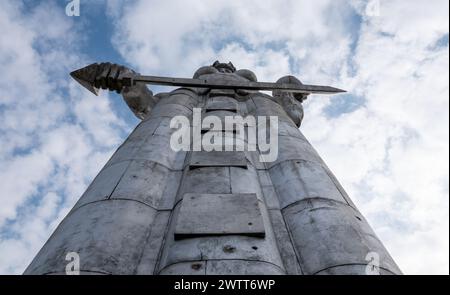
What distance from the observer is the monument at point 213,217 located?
329 centimetres

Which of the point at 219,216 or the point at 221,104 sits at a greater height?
the point at 221,104

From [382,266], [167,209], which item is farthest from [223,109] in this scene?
[382,266]

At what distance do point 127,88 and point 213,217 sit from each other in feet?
19.2

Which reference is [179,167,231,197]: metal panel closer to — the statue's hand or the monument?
the monument

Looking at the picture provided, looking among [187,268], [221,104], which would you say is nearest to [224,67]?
[221,104]

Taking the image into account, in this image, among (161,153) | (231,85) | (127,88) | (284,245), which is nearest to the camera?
(284,245)

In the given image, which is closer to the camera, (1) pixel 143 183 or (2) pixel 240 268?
(2) pixel 240 268

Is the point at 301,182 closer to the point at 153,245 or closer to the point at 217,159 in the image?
the point at 217,159

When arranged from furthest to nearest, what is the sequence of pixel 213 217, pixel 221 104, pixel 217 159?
pixel 221 104
pixel 217 159
pixel 213 217

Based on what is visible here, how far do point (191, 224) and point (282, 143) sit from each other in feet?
8.79

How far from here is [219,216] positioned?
3697 millimetres

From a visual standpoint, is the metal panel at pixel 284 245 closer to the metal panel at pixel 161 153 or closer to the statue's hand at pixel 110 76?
the metal panel at pixel 161 153

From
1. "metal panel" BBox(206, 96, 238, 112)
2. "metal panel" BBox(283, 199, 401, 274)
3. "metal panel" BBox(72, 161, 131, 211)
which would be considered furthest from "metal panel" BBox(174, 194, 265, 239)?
"metal panel" BBox(206, 96, 238, 112)
